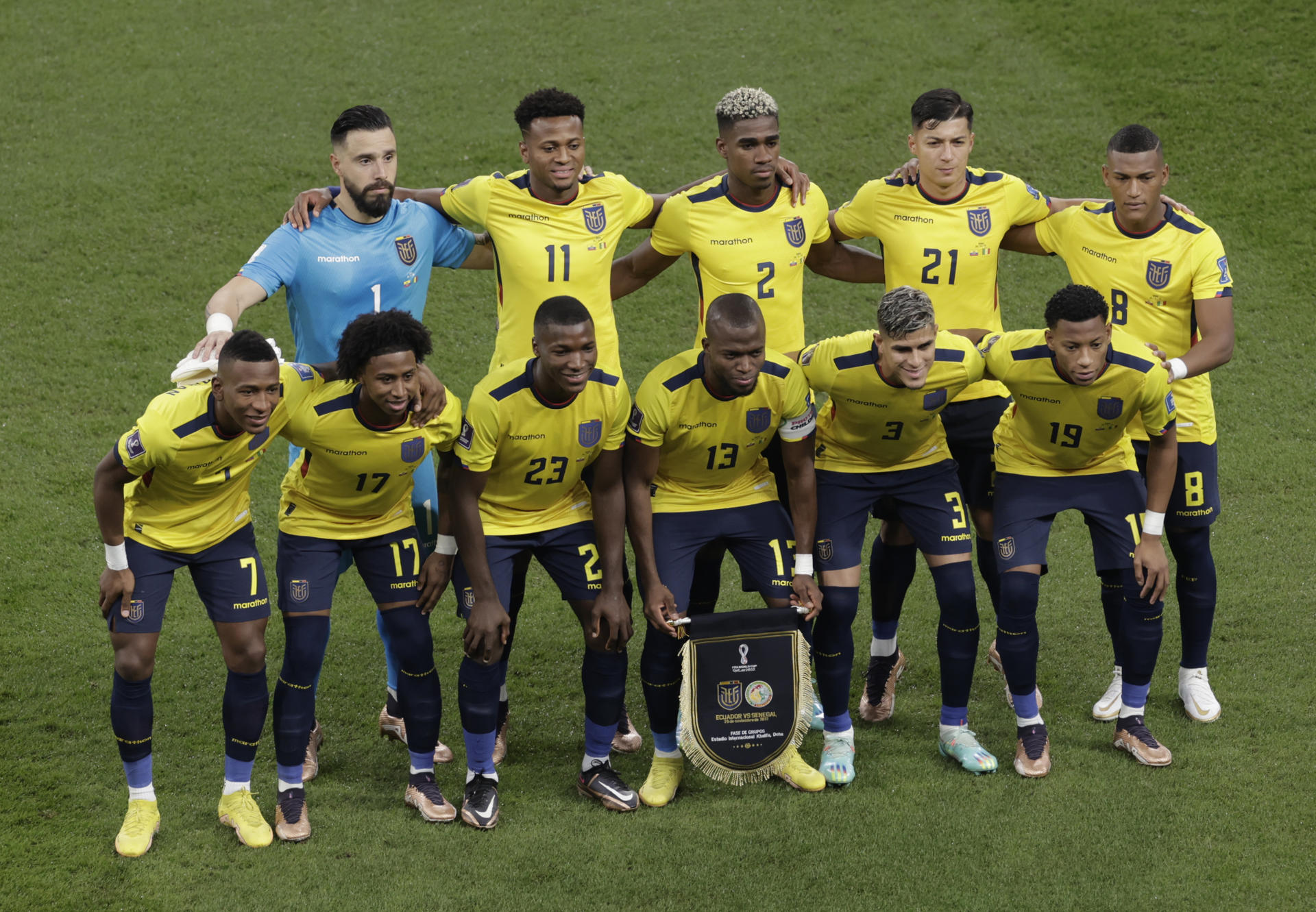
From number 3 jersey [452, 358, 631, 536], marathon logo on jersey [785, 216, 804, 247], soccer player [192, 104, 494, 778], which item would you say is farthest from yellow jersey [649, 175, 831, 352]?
soccer player [192, 104, 494, 778]

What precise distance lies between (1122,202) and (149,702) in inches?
205

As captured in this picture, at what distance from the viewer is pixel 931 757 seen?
6750mm

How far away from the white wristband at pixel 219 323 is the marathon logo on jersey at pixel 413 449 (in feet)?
3.10

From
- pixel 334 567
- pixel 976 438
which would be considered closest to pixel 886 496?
pixel 976 438

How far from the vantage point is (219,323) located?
608cm

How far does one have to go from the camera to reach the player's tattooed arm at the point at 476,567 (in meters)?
6.06

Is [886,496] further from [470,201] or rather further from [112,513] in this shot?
[112,513]

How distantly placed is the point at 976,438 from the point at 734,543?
1475 mm

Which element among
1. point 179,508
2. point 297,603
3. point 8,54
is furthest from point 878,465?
point 8,54

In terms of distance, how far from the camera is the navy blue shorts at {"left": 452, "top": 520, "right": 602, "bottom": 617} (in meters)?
6.31

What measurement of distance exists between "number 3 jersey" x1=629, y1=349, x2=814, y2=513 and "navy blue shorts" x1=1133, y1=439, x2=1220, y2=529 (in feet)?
6.34

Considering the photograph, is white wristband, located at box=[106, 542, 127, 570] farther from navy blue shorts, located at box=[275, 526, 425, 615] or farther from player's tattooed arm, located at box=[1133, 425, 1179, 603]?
player's tattooed arm, located at box=[1133, 425, 1179, 603]

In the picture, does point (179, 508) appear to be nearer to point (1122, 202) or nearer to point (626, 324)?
point (1122, 202)

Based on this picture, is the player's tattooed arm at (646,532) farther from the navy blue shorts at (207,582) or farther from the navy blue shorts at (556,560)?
the navy blue shorts at (207,582)
